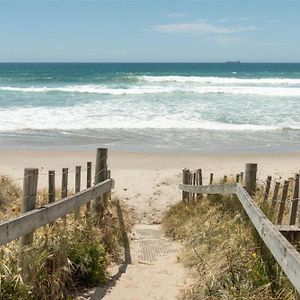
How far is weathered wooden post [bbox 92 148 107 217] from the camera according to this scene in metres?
8.16

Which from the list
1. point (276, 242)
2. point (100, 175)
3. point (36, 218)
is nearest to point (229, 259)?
point (276, 242)

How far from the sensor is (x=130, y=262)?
7.80 metres

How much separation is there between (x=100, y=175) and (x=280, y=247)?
14.6ft

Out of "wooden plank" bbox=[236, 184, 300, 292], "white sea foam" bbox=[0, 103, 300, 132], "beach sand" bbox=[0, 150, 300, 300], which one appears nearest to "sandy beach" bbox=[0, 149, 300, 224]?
"beach sand" bbox=[0, 150, 300, 300]

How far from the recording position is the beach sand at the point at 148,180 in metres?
6.63

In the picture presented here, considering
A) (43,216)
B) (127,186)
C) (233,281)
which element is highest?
(43,216)

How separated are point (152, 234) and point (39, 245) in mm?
4417

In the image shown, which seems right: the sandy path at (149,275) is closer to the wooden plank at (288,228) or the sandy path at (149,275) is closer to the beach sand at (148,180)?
the beach sand at (148,180)

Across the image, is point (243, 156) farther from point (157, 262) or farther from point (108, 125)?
point (157, 262)

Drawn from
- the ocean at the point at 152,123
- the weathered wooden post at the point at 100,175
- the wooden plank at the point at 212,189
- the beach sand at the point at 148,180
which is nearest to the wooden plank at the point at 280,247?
the beach sand at the point at 148,180


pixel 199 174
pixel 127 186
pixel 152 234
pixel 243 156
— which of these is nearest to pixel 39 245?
pixel 152 234

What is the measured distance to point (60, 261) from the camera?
5930 mm

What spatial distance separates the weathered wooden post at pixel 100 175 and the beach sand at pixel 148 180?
0.90 meters

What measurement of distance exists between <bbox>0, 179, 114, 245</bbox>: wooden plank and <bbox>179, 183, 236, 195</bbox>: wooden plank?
2.29 m
